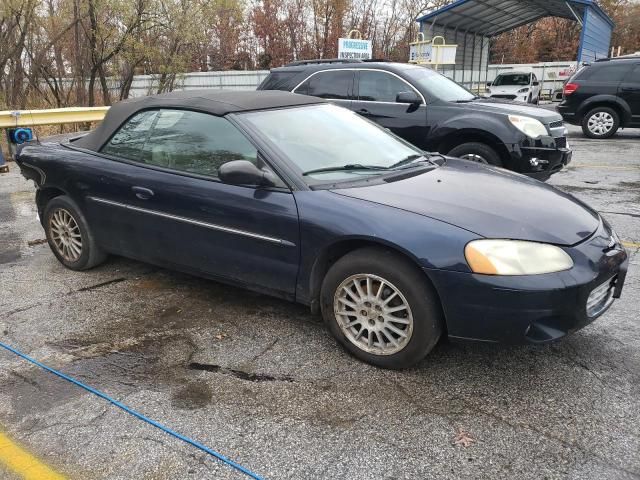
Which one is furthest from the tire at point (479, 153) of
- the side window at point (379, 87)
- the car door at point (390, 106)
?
the side window at point (379, 87)

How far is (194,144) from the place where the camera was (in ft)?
12.3

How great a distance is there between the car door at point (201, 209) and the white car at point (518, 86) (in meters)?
19.5

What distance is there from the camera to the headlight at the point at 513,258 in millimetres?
2668

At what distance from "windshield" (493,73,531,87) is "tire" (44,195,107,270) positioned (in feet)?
69.5

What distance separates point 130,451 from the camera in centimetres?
243

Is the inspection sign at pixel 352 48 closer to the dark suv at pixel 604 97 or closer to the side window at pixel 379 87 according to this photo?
the dark suv at pixel 604 97

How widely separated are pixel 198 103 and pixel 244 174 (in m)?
0.91

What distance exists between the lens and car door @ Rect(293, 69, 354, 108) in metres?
7.71

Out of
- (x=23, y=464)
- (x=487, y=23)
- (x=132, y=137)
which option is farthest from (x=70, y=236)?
(x=487, y=23)

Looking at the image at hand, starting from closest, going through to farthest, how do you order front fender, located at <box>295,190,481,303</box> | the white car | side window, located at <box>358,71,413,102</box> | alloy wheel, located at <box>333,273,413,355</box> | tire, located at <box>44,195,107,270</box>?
front fender, located at <box>295,190,481,303</box> → alloy wheel, located at <box>333,273,413,355</box> → tire, located at <box>44,195,107,270</box> → side window, located at <box>358,71,413,102</box> → the white car

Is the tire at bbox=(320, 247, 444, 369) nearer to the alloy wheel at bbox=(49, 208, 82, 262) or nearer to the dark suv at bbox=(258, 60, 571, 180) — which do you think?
the alloy wheel at bbox=(49, 208, 82, 262)

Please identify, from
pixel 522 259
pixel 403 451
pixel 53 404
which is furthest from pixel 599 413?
pixel 53 404

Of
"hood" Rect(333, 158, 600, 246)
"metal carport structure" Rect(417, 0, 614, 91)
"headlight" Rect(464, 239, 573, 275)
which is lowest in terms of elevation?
"headlight" Rect(464, 239, 573, 275)

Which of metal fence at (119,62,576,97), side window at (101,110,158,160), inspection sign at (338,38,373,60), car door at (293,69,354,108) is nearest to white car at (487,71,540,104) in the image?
metal fence at (119,62,576,97)
